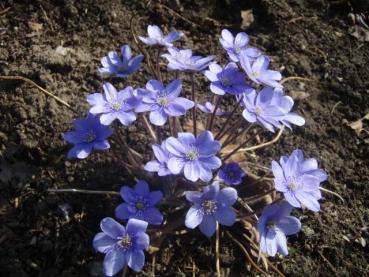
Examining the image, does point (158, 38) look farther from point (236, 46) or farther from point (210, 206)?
point (210, 206)

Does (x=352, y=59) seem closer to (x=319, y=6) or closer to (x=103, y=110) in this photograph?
(x=319, y=6)

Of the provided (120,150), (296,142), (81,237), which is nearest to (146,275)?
(81,237)

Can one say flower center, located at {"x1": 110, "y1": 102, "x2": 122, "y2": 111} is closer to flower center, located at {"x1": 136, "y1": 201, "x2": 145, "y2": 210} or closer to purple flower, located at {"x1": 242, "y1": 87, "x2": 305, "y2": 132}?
flower center, located at {"x1": 136, "y1": 201, "x2": 145, "y2": 210}

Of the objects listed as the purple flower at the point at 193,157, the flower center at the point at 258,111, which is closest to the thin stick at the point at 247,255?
the purple flower at the point at 193,157

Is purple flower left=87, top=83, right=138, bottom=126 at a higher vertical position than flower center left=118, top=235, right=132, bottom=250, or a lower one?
higher

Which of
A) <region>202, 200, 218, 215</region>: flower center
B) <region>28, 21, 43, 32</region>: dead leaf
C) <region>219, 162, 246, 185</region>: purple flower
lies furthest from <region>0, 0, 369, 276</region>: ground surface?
<region>202, 200, 218, 215</region>: flower center
